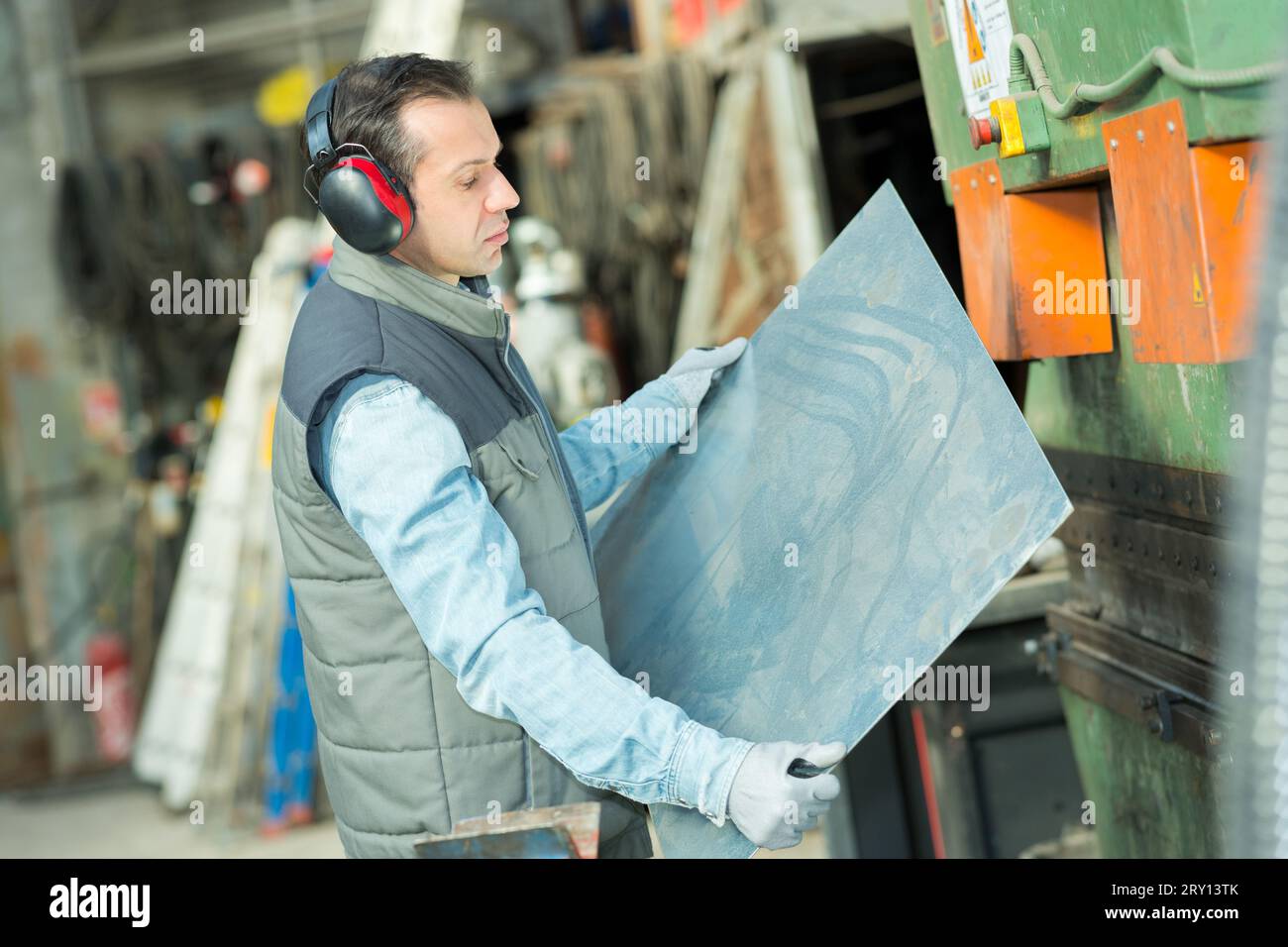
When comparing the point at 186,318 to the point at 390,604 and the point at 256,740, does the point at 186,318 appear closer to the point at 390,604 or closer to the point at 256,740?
the point at 256,740

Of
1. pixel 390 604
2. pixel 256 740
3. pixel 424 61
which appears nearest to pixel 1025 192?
pixel 424 61

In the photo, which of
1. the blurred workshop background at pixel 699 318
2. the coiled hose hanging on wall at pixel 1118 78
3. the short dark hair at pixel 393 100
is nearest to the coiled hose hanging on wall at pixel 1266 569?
the blurred workshop background at pixel 699 318

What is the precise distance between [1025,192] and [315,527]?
1.09m

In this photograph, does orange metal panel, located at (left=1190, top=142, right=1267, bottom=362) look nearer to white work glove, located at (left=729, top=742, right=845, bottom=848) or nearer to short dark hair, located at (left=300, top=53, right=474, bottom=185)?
white work glove, located at (left=729, top=742, right=845, bottom=848)

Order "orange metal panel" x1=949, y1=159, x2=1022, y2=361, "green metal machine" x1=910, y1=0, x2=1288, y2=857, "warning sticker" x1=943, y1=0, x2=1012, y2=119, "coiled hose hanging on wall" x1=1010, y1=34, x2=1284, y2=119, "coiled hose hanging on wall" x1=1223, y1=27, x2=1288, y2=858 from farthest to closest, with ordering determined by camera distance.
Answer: "orange metal panel" x1=949, y1=159, x2=1022, y2=361 → "warning sticker" x1=943, y1=0, x2=1012, y2=119 → "green metal machine" x1=910, y1=0, x2=1288, y2=857 → "coiled hose hanging on wall" x1=1010, y1=34, x2=1284, y2=119 → "coiled hose hanging on wall" x1=1223, y1=27, x2=1288, y2=858

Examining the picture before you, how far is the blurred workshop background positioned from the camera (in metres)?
1.58

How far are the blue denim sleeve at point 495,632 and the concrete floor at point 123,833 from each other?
3113mm

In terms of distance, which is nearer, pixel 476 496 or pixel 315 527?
pixel 476 496

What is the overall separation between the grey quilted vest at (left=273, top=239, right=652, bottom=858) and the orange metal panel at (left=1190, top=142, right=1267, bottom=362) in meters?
0.78

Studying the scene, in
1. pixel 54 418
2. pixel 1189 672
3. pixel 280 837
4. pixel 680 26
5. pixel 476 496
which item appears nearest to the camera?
pixel 476 496

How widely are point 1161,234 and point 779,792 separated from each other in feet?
2.57

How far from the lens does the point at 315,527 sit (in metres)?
1.65

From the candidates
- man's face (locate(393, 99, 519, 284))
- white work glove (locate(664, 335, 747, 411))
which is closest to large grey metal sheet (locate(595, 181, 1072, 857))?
white work glove (locate(664, 335, 747, 411))

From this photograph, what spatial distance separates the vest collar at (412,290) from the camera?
5.40 feet
